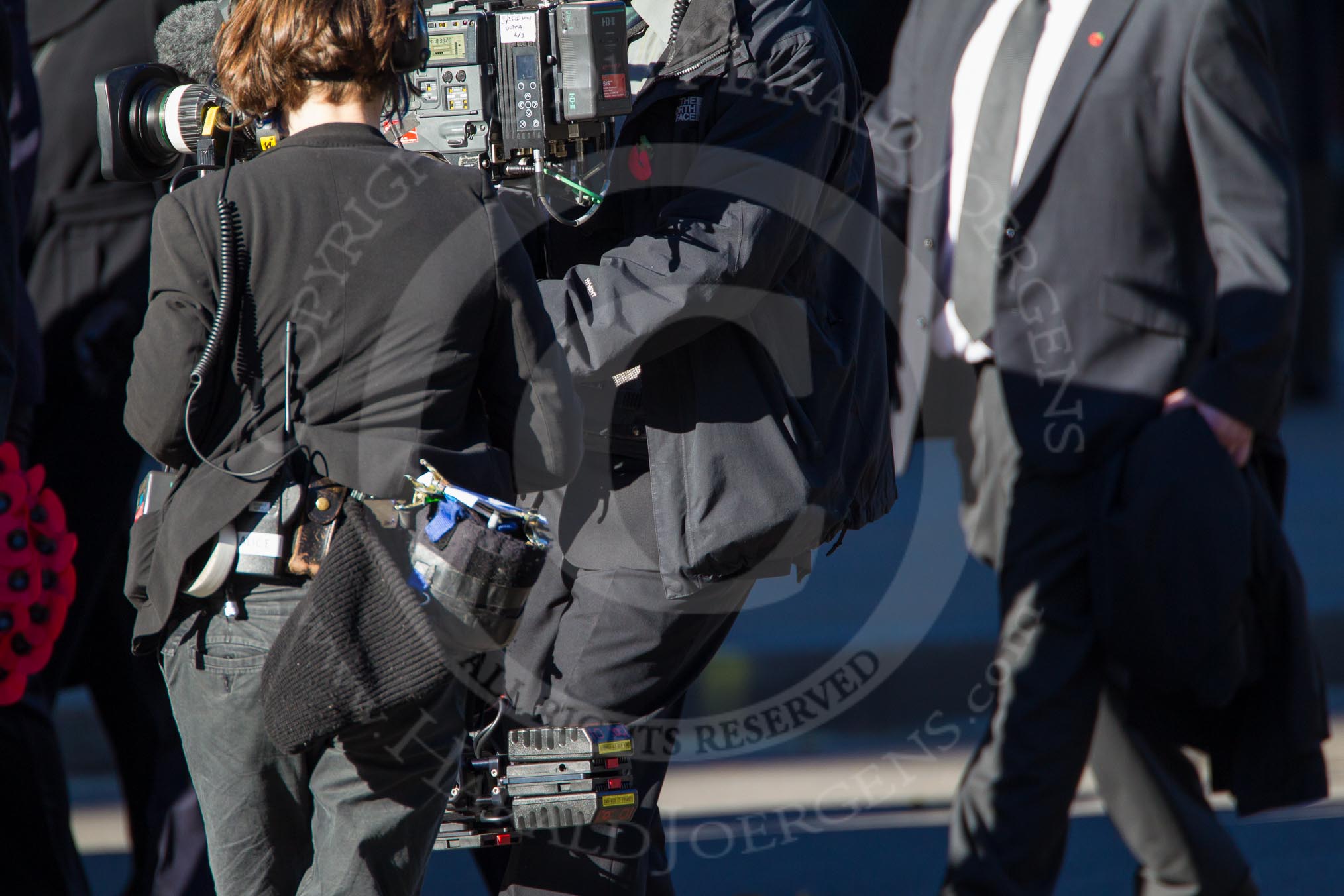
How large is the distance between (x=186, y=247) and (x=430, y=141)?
585mm

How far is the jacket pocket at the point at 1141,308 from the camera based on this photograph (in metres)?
3.70

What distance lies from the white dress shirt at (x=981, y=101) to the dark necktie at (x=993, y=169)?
18mm

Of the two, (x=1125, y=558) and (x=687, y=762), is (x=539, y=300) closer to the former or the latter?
(x=1125, y=558)

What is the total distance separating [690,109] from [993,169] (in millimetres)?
1324

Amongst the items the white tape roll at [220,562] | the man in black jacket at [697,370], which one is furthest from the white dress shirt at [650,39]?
the white tape roll at [220,562]

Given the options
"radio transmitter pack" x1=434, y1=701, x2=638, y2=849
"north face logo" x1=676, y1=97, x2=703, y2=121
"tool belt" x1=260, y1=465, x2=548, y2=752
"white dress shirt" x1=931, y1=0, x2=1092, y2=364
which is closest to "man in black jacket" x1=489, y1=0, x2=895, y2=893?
"north face logo" x1=676, y1=97, x2=703, y2=121

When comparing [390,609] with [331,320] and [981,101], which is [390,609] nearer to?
[331,320]

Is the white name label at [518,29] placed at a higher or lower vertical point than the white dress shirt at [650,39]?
higher

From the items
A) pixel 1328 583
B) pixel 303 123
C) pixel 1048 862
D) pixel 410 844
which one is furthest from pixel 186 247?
pixel 1328 583

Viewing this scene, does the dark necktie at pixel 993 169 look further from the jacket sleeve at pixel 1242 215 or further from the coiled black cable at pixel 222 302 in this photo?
the coiled black cable at pixel 222 302

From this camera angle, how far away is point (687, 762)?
204 inches

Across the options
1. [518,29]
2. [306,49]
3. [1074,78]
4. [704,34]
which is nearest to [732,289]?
[704,34]

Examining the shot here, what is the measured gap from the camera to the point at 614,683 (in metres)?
2.92

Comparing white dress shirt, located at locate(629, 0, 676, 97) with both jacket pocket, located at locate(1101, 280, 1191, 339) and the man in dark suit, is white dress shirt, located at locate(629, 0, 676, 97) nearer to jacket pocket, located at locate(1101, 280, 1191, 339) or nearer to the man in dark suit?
the man in dark suit
